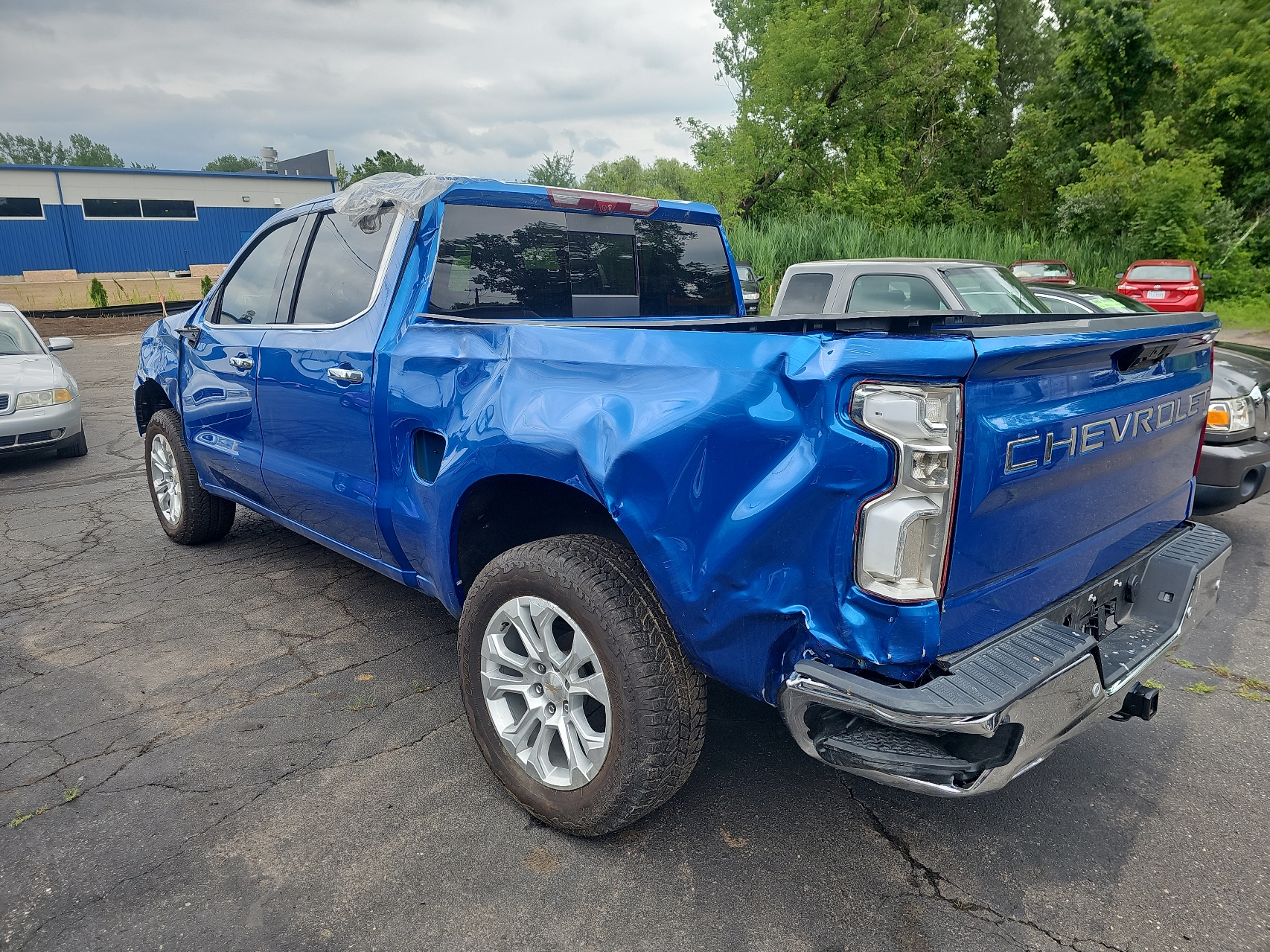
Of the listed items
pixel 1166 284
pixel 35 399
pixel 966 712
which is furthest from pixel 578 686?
pixel 1166 284

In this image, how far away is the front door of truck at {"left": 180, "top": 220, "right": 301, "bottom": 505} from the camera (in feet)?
12.8

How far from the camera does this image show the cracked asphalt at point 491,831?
2.13 meters

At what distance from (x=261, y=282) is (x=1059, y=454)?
365 centimetres

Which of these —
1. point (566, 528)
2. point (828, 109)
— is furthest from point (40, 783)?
point (828, 109)

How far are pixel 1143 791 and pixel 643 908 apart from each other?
1687 millimetres

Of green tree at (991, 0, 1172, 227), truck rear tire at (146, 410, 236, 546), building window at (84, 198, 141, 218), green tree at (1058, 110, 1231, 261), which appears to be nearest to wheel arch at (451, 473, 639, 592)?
truck rear tire at (146, 410, 236, 546)

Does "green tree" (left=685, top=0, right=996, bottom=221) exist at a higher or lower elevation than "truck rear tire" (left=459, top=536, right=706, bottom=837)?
higher

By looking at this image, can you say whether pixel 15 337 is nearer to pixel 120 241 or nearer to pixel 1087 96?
pixel 1087 96

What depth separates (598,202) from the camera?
3547 mm

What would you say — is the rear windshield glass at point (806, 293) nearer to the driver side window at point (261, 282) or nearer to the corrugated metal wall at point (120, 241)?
the driver side window at point (261, 282)

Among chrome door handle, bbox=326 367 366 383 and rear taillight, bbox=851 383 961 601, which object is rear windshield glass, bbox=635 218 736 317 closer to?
chrome door handle, bbox=326 367 366 383

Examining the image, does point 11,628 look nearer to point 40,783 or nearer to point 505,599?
point 40,783

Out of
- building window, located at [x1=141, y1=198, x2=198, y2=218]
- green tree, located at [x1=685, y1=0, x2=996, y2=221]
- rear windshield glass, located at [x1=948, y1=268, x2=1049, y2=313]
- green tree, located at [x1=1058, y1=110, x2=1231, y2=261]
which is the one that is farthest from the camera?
building window, located at [x1=141, y1=198, x2=198, y2=218]

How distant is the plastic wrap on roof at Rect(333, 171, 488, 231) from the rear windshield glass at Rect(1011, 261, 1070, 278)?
37.5ft
